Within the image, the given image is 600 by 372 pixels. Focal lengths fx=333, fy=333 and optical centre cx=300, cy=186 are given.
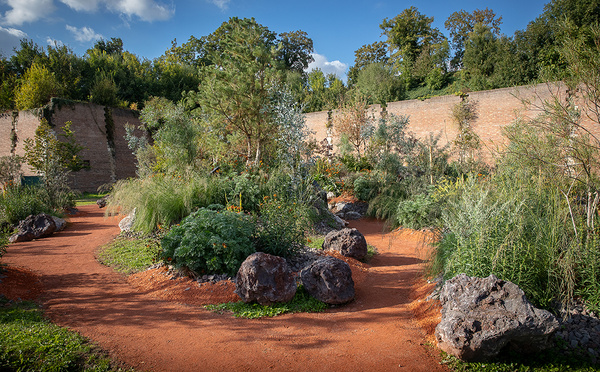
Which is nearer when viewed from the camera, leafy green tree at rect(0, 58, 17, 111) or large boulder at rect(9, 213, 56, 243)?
large boulder at rect(9, 213, 56, 243)

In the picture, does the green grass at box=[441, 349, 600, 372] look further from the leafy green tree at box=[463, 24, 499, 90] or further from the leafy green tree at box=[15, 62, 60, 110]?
the leafy green tree at box=[15, 62, 60, 110]

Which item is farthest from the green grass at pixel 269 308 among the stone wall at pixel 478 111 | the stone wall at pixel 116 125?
the stone wall at pixel 116 125

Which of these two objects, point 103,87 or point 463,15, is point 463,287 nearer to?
point 103,87

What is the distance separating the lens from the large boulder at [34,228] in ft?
21.0

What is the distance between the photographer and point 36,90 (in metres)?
16.2

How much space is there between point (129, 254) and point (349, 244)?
3.53m

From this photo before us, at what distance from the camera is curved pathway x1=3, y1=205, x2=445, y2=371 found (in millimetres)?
2451

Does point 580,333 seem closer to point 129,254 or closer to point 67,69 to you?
point 129,254

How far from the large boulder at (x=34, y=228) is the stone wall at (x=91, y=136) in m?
10.4

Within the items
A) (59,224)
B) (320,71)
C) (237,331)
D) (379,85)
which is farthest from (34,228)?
(320,71)

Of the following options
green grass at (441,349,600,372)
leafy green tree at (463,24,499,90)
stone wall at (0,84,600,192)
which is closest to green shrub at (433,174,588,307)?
green grass at (441,349,600,372)

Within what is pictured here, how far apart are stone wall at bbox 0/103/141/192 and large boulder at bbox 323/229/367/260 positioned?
1526cm

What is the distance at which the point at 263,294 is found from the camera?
3.42 metres

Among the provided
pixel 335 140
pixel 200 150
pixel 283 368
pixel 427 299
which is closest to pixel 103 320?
pixel 283 368
